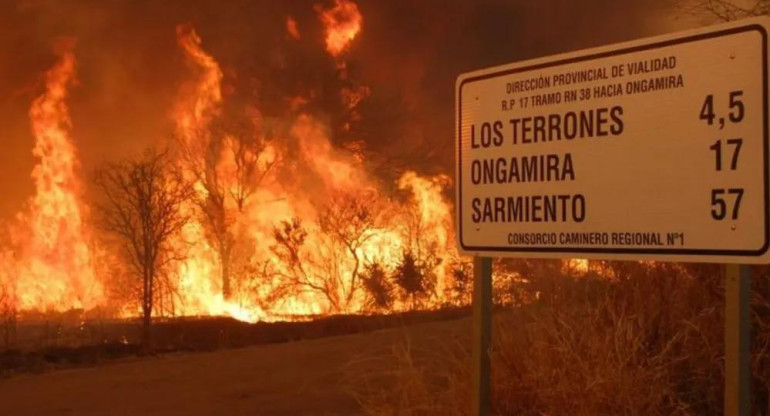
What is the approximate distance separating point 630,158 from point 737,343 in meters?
0.89

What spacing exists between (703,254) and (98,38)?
108ft

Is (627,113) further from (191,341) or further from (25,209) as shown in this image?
(25,209)

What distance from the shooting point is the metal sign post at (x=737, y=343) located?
12.8ft

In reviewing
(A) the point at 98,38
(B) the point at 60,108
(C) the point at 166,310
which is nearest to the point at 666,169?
(C) the point at 166,310

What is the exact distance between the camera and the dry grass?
5.80m

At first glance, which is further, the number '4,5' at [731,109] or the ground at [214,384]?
the ground at [214,384]

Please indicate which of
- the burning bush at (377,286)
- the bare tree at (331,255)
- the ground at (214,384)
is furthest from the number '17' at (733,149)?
the bare tree at (331,255)

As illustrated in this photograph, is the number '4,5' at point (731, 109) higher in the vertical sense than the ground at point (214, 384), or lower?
higher

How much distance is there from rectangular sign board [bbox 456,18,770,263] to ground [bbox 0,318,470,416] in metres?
3.87

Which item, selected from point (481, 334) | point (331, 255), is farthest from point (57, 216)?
point (481, 334)

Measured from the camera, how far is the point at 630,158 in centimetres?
431

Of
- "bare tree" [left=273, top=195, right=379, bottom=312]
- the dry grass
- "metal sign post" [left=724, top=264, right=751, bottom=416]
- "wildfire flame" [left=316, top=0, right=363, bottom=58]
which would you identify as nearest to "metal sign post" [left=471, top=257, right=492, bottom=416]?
the dry grass

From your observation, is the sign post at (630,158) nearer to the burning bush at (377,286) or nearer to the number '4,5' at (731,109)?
the number '4,5' at (731,109)

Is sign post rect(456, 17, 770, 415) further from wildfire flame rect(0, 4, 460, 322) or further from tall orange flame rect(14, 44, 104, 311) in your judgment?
tall orange flame rect(14, 44, 104, 311)
